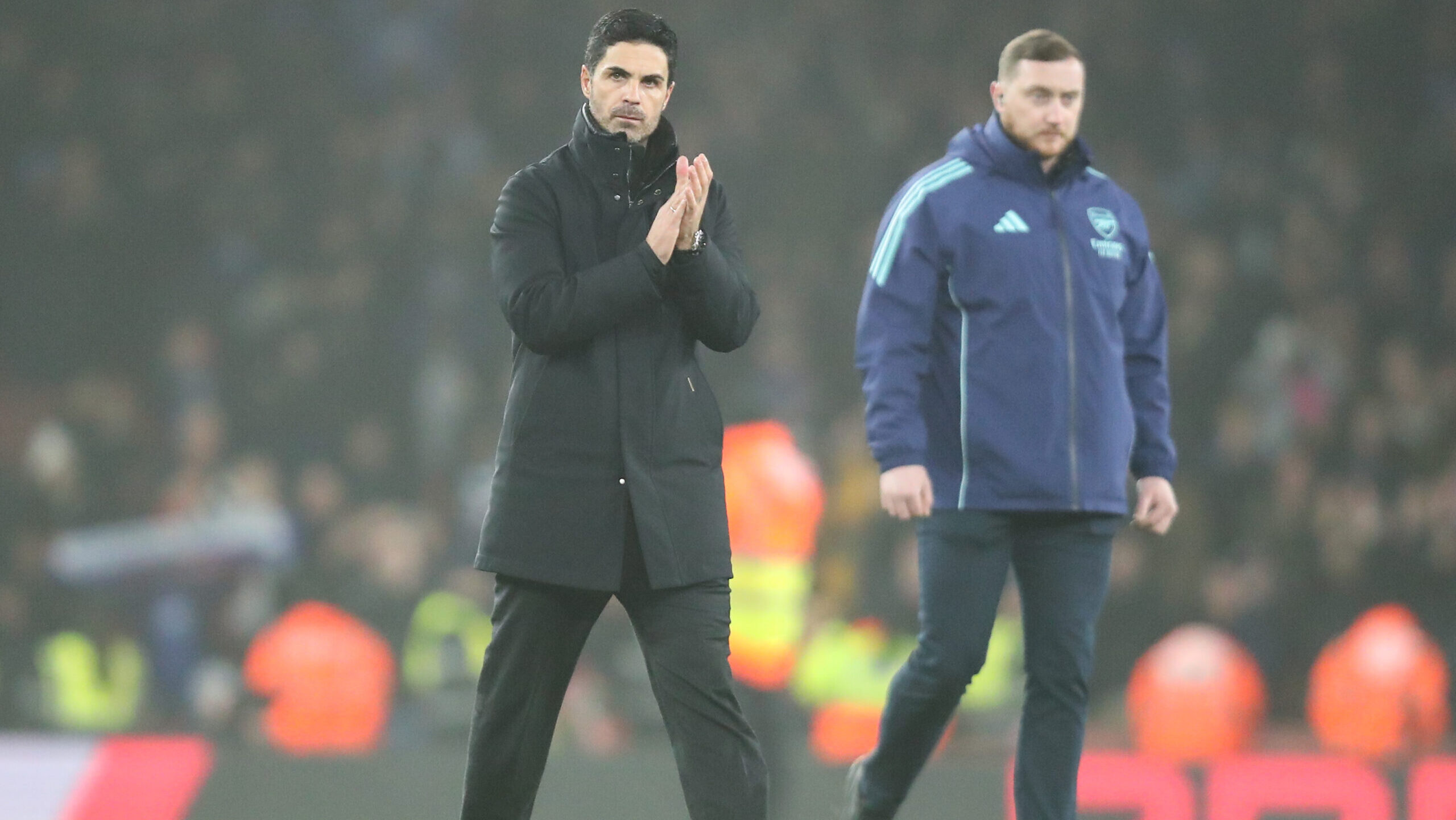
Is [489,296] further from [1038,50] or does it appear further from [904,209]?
[1038,50]

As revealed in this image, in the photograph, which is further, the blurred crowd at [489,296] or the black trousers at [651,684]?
the blurred crowd at [489,296]

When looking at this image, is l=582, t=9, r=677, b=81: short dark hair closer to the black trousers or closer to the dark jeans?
the black trousers

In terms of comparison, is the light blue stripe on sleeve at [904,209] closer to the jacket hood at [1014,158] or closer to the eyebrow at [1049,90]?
the jacket hood at [1014,158]

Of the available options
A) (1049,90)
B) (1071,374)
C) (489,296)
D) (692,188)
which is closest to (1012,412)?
(1071,374)

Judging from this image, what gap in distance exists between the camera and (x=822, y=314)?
9367 mm

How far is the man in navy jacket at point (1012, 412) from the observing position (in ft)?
10.6

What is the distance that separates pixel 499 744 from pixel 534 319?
724mm

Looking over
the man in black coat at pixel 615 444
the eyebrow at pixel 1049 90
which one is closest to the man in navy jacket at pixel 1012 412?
the eyebrow at pixel 1049 90

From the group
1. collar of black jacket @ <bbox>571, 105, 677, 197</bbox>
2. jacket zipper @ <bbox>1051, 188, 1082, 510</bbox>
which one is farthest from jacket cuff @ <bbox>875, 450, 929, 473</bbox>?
collar of black jacket @ <bbox>571, 105, 677, 197</bbox>

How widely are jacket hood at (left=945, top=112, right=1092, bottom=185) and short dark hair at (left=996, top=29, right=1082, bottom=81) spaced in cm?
12

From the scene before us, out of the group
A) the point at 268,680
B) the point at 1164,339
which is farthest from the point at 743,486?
the point at 268,680

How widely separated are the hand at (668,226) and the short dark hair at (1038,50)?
895 mm

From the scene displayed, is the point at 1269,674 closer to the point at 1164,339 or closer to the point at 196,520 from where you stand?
the point at 1164,339

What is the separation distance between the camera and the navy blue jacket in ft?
10.7
